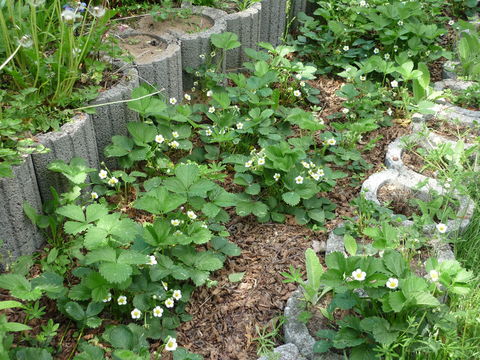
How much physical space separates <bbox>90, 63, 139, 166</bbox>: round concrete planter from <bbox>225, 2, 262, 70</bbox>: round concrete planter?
1.01 m

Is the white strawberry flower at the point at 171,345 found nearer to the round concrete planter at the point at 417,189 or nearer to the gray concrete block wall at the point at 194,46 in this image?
the round concrete planter at the point at 417,189

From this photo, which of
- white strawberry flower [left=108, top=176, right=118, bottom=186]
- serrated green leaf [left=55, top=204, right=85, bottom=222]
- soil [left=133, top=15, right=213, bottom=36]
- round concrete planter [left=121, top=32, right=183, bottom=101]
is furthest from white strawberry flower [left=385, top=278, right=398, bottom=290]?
soil [left=133, top=15, right=213, bottom=36]

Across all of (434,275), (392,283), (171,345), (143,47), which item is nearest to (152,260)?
(171,345)

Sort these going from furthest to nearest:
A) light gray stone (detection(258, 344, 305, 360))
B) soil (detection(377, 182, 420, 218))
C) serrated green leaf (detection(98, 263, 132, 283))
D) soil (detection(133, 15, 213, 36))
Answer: soil (detection(133, 15, 213, 36))
soil (detection(377, 182, 420, 218))
light gray stone (detection(258, 344, 305, 360))
serrated green leaf (detection(98, 263, 132, 283))

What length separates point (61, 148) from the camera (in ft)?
8.36

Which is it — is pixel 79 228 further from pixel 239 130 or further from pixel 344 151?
pixel 344 151

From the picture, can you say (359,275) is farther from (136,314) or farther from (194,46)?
(194,46)

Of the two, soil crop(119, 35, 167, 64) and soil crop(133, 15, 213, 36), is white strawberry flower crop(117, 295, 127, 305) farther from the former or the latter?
soil crop(133, 15, 213, 36)

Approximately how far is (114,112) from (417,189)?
5.39 ft

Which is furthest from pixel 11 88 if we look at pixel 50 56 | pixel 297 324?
pixel 297 324

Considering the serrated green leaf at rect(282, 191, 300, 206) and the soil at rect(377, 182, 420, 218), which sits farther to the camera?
the soil at rect(377, 182, 420, 218)

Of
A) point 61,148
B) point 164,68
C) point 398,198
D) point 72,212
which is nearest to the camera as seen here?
point 72,212

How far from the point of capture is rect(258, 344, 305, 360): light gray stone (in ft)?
7.18

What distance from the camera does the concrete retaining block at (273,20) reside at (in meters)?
4.20
